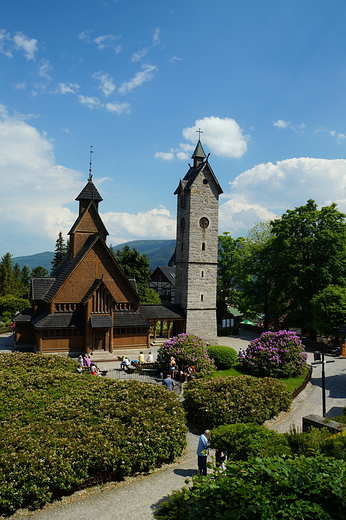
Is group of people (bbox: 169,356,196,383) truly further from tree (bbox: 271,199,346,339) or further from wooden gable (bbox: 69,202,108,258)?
tree (bbox: 271,199,346,339)

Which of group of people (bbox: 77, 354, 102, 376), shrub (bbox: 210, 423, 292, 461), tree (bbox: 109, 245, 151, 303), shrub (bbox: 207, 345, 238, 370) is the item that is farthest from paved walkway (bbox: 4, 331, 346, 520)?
tree (bbox: 109, 245, 151, 303)

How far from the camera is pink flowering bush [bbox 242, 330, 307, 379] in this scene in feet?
75.7

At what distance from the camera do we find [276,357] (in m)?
23.2

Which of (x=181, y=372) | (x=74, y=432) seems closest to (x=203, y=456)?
(x=74, y=432)

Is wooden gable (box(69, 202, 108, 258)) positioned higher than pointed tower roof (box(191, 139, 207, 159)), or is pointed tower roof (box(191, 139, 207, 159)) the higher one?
pointed tower roof (box(191, 139, 207, 159))

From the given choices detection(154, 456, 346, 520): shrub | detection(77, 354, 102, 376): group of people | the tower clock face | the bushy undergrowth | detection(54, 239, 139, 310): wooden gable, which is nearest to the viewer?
detection(154, 456, 346, 520): shrub

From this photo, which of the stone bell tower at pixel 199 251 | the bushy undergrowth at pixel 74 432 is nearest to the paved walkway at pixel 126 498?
the bushy undergrowth at pixel 74 432

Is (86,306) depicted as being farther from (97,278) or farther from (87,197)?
(87,197)

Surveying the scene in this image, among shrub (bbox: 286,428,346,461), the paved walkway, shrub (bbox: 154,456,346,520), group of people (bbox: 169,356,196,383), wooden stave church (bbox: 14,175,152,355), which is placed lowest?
the paved walkway

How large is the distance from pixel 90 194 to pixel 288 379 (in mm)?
22131

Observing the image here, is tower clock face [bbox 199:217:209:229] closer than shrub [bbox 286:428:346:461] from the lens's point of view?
No

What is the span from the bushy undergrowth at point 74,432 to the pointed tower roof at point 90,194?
1960 centimetres

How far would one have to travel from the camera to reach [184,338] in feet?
80.1

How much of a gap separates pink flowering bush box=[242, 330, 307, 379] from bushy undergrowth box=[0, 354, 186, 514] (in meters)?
10.3
